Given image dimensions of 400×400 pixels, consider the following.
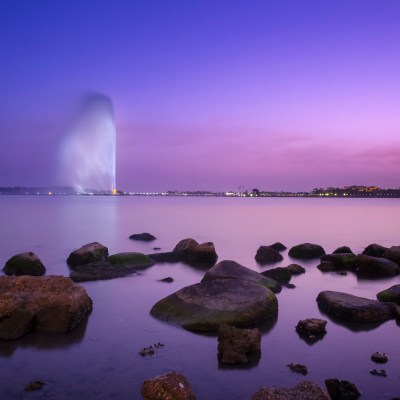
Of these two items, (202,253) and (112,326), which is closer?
(112,326)

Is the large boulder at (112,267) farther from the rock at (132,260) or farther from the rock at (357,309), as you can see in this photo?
the rock at (357,309)

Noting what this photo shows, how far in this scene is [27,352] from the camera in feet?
29.2

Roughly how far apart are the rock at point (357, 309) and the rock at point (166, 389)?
19.8ft

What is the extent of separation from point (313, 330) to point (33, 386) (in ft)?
20.1

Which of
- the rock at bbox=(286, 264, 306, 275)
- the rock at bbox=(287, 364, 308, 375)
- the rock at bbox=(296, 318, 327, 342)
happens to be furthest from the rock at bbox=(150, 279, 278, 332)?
the rock at bbox=(286, 264, 306, 275)

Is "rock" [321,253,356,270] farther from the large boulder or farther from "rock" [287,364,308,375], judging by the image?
"rock" [287,364,308,375]

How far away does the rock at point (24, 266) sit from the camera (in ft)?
53.3

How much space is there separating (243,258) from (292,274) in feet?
20.7

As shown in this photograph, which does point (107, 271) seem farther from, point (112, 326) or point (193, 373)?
point (193, 373)

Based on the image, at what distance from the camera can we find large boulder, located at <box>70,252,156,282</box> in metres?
15.8

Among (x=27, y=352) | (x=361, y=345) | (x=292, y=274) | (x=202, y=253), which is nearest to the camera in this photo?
(x=27, y=352)

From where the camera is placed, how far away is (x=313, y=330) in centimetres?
1034

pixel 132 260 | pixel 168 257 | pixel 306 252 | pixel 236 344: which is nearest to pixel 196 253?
pixel 168 257

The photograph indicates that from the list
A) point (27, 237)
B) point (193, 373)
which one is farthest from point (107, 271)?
point (27, 237)
